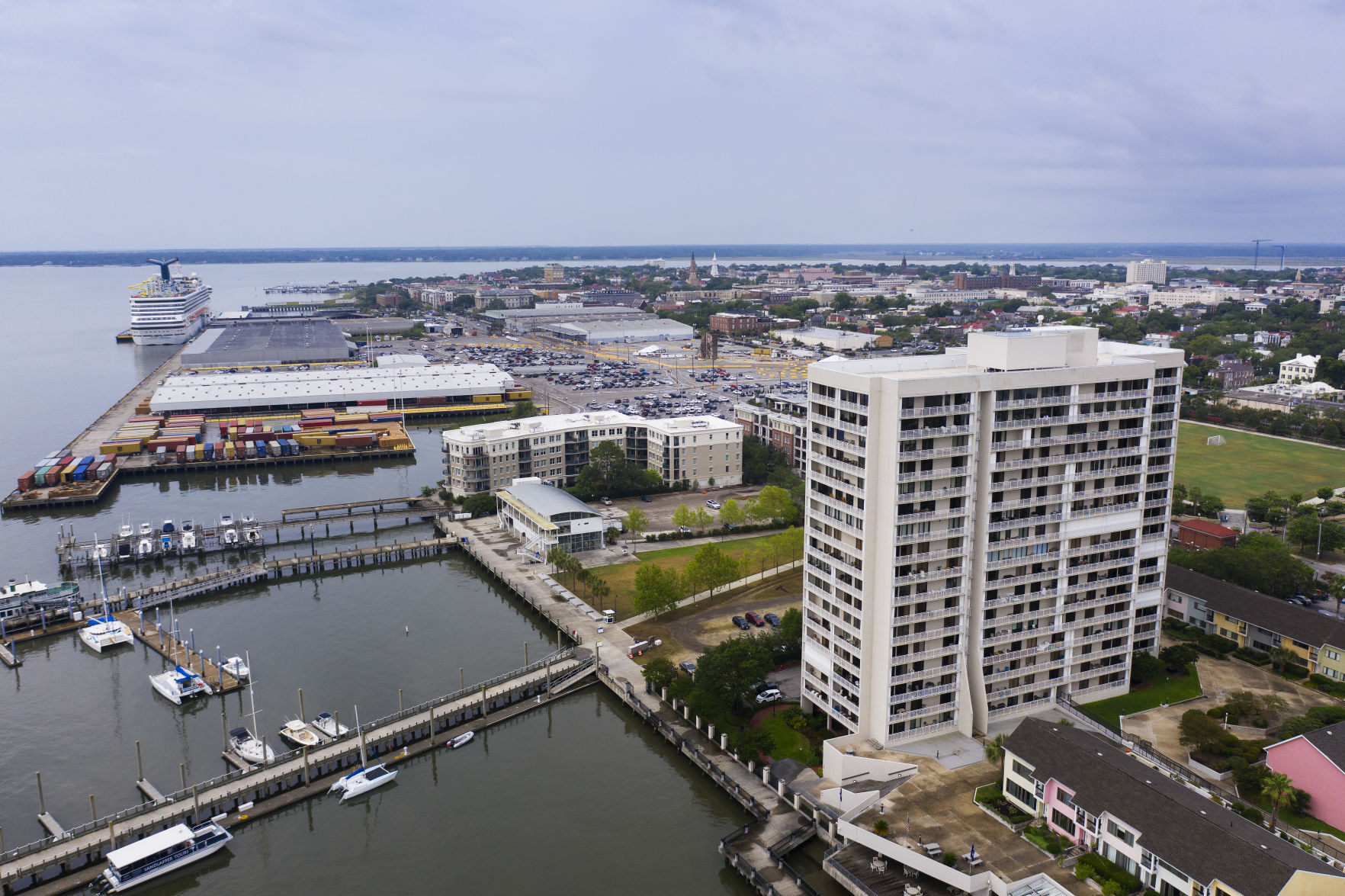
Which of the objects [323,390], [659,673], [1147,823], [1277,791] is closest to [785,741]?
[659,673]

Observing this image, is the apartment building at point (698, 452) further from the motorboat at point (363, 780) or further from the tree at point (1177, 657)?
the motorboat at point (363, 780)

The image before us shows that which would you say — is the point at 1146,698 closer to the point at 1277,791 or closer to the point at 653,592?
the point at 1277,791

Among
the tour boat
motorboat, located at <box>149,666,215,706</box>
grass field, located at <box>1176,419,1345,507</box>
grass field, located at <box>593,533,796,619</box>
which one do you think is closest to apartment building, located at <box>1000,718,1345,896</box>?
grass field, located at <box>593,533,796,619</box>

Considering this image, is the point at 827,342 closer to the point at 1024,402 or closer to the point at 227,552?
the point at 227,552

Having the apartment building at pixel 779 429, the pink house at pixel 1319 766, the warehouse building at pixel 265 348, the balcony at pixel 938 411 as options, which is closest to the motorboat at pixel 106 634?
the balcony at pixel 938 411

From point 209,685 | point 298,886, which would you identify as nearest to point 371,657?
point 209,685

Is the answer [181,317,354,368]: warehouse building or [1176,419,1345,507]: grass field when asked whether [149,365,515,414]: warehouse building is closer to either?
[181,317,354,368]: warehouse building
